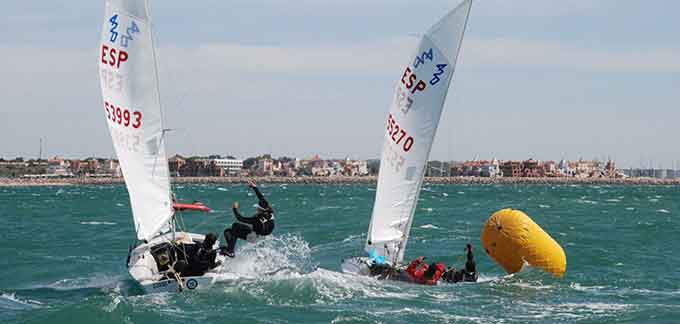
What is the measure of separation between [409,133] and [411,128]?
0.40 feet

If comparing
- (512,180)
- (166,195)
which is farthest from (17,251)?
(512,180)

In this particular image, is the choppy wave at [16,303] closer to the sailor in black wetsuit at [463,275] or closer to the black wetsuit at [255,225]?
the black wetsuit at [255,225]

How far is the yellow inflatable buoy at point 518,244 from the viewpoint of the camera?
20.6m

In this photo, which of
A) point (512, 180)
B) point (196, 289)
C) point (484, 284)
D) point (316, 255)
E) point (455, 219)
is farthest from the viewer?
point (512, 180)

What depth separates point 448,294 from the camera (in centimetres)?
1934

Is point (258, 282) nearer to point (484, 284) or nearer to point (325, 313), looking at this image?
point (325, 313)

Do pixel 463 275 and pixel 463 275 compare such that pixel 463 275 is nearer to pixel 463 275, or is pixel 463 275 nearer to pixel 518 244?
pixel 463 275

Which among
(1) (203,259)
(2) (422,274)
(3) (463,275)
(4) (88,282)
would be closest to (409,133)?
(2) (422,274)

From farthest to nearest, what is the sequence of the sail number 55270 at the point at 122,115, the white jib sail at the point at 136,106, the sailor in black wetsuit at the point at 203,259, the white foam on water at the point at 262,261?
1. the white foam on water at the point at 262,261
2. the sailor in black wetsuit at the point at 203,259
3. the sail number 55270 at the point at 122,115
4. the white jib sail at the point at 136,106

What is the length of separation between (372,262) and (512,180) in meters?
179

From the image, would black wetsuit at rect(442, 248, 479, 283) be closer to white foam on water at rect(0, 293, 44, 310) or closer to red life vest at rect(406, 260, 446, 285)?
red life vest at rect(406, 260, 446, 285)

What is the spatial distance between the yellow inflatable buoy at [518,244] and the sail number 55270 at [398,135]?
2.41 metres

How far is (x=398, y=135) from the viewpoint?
2102cm

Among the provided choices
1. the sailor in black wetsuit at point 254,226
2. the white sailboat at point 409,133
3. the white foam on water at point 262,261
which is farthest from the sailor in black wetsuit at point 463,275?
the sailor in black wetsuit at point 254,226
